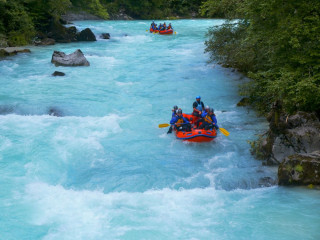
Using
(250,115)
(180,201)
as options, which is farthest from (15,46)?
(180,201)

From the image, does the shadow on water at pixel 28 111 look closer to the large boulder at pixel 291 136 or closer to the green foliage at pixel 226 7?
the green foliage at pixel 226 7

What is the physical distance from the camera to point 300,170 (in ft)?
26.7

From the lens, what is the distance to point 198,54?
2341cm

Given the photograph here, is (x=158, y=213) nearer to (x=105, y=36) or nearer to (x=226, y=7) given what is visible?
(x=226, y=7)

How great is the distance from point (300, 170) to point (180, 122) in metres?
4.07

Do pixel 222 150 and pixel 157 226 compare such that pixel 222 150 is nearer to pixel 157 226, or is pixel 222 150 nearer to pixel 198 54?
pixel 157 226

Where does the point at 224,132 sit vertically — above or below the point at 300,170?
below

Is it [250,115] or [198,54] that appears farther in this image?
[198,54]

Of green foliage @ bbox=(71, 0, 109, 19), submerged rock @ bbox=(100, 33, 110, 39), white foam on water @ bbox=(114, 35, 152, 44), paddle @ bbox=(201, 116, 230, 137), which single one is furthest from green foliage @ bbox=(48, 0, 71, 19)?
paddle @ bbox=(201, 116, 230, 137)

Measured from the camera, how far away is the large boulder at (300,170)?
808 cm

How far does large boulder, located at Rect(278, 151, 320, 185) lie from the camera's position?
808 centimetres

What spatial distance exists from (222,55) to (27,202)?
31.2 ft

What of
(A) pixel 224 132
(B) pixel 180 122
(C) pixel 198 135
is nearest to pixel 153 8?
(B) pixel 180 122

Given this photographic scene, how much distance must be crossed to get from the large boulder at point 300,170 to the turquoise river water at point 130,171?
0.67 ft
